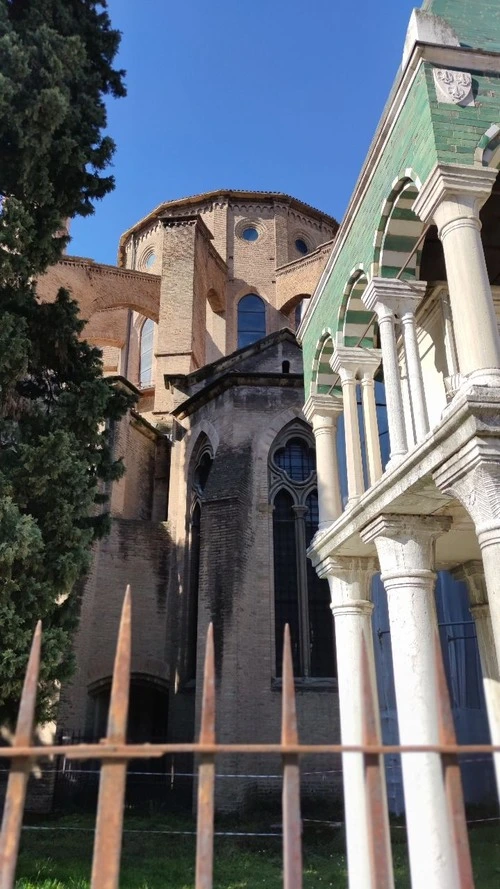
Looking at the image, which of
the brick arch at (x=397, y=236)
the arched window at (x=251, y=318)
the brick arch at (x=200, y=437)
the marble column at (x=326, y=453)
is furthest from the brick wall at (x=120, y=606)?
the arched window at (x=251, y=318)

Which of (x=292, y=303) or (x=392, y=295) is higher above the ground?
(x=292, y=303)

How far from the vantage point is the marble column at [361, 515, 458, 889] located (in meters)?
4.48

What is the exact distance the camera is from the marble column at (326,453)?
7738 mm

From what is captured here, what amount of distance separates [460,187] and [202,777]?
13.6 ft

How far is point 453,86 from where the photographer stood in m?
4.92

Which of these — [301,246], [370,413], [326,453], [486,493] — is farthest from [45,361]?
[301,246]

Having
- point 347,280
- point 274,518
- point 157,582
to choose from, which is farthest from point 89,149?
point 157,582

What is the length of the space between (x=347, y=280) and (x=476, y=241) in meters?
2.31

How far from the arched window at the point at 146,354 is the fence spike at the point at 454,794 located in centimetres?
2160

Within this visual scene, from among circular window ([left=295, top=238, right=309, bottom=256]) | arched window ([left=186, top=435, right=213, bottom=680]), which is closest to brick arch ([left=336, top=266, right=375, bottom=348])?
arched window ([left=186, top=435, right=213, bottom=680])

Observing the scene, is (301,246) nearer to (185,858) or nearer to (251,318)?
(251,318)

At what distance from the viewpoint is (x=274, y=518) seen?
43.7ft

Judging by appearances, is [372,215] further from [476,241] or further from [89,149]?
[89,149]

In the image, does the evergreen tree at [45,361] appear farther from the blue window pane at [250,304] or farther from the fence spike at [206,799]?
the blue window pane at [250,304]
